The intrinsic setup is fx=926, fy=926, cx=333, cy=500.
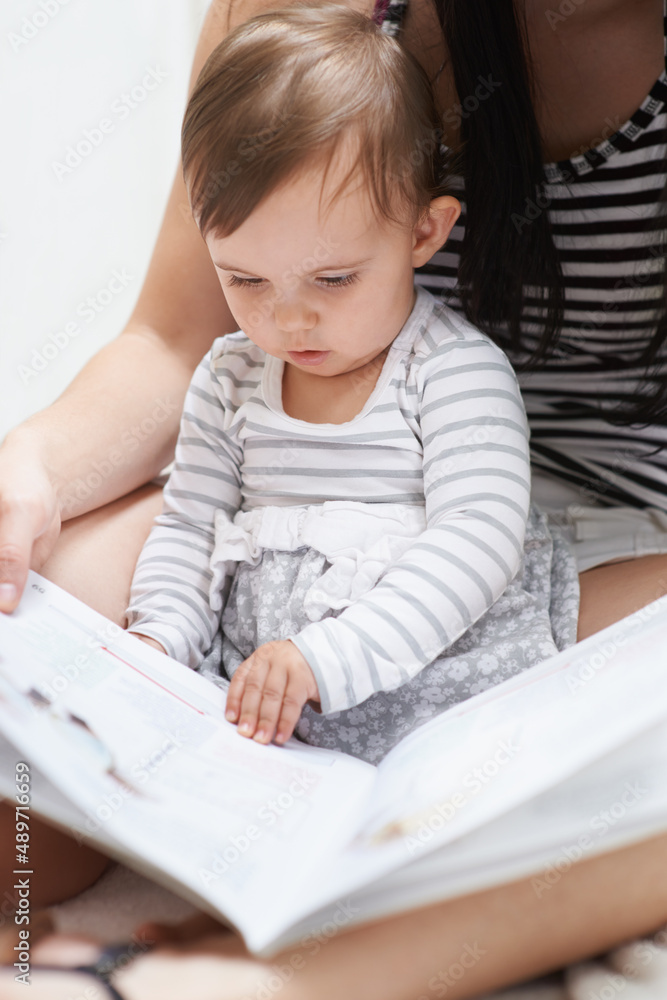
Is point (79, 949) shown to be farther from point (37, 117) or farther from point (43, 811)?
point (37, 117)

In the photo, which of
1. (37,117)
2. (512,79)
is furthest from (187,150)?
(37,117)

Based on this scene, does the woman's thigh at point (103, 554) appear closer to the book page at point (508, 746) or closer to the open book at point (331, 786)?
the open book at point (331, 786)

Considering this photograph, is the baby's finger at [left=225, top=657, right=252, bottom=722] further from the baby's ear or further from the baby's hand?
the baby's ear

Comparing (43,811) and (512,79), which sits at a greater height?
(512,79)

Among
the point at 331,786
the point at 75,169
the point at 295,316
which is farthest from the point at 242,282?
the point at 75,169

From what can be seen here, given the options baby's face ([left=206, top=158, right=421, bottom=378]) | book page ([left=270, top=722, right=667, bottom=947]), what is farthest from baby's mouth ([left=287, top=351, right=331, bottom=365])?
book page ([left=270, top=722, right=667, bottom=947])

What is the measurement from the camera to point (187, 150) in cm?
69

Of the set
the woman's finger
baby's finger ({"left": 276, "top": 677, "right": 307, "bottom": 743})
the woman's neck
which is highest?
the woman's neck

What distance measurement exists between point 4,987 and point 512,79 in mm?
734

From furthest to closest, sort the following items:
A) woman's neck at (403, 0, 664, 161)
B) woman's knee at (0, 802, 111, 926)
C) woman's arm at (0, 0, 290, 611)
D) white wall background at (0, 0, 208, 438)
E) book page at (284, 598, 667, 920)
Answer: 1. white wall background at (0, 0, 208, 438)
2. woman's neck at (403, 0, 664, 161)
3. woman's arm at (0, 0, 290, 611)
4. woman's knee at (0, 802, 111, 926)
5. book page at (284, 598, 667, 920)

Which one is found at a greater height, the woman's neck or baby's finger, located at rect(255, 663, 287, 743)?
the woman's neck

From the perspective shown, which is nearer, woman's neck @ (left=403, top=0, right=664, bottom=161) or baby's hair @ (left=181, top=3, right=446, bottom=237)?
baby's hair @ (left=181, top=3, right=446, bottom=237)

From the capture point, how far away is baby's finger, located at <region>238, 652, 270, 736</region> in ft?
2.00

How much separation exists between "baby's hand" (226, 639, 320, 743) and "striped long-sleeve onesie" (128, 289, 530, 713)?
0.03ft
